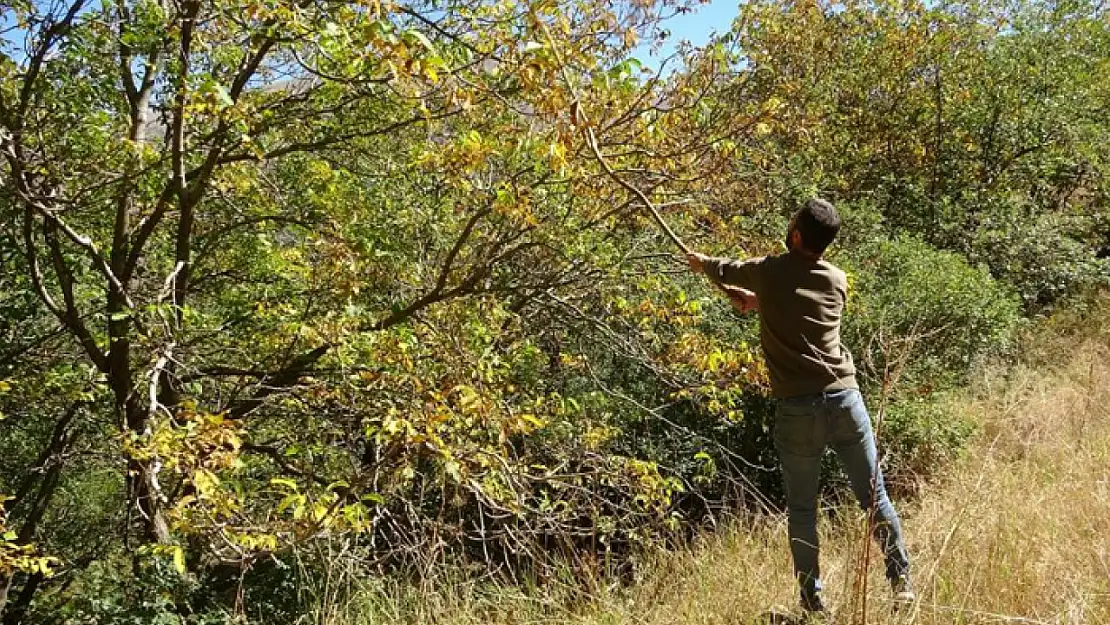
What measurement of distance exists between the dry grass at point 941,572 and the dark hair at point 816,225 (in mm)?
1020

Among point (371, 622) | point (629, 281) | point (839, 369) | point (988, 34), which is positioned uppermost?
point (988, 34)

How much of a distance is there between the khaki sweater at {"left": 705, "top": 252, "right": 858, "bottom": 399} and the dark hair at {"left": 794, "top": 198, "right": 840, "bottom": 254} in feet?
0.22

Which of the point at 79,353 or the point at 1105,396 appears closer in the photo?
the point at 79,353

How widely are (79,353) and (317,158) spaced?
202 cm

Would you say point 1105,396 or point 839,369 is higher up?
point 839,369

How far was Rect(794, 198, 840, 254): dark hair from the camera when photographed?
9.00ft

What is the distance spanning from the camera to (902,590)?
2.62 m

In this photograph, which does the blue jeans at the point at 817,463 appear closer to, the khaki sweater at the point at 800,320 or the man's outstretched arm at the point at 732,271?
the khaki sweater at the point at 800,320

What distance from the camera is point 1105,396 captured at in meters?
5.99

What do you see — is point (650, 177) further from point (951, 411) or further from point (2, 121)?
point (951, 411)

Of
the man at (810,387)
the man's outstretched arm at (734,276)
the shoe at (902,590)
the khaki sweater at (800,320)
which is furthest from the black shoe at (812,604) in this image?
the man's outstretched arm at (734,276)

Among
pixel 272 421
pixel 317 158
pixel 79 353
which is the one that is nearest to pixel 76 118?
pixel 317 158

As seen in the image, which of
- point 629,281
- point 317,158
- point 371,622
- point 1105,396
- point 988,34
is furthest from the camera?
point 988,34

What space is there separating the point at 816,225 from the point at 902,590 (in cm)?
127
